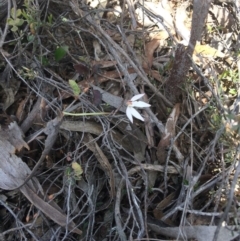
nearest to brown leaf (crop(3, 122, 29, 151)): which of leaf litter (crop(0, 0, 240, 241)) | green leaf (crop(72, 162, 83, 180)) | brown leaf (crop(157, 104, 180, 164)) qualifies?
leaf litter (crop(0, 0, 240, 241))

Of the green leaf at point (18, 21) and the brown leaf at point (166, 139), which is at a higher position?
the green leaf at point (18, 21)

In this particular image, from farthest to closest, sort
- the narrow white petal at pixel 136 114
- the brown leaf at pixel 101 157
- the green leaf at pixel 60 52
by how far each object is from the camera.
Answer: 1. the green leaf at pixel 60 52
2. the brown leaf at pixel 101 157
3. the narrow white petal at pixel 136 114

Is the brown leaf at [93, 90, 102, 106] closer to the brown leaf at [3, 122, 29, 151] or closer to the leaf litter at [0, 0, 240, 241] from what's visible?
the leaf litter at [0, 0, 240, 241]

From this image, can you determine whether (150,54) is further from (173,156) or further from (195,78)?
(173,156)

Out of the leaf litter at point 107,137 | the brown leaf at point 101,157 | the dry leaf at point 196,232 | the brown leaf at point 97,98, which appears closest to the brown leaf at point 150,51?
the leaf litter at point 107,137

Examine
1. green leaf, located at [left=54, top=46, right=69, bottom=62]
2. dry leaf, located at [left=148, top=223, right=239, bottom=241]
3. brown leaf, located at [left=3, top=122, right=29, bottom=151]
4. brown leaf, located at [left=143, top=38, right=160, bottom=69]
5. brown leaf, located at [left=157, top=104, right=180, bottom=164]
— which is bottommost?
dry leaf, located at [left=148, top=223, right=239, bottom=241]

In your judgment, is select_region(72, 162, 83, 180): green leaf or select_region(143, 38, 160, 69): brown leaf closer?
select_region(72, 162, 83, 180): green leaf

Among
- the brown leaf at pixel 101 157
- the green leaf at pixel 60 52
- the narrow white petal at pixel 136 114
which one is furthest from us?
the green leaf at pixel 60 52

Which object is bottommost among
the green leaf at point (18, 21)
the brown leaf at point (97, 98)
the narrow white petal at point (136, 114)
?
the narrow white petal at point (136, 114)

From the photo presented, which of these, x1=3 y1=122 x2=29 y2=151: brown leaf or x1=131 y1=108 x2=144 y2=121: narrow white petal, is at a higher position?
x1=131 y1=108 x2=144 y2=121: narrow white petal

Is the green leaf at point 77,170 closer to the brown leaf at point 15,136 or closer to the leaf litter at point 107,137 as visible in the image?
the leaf litter at point 107,137
